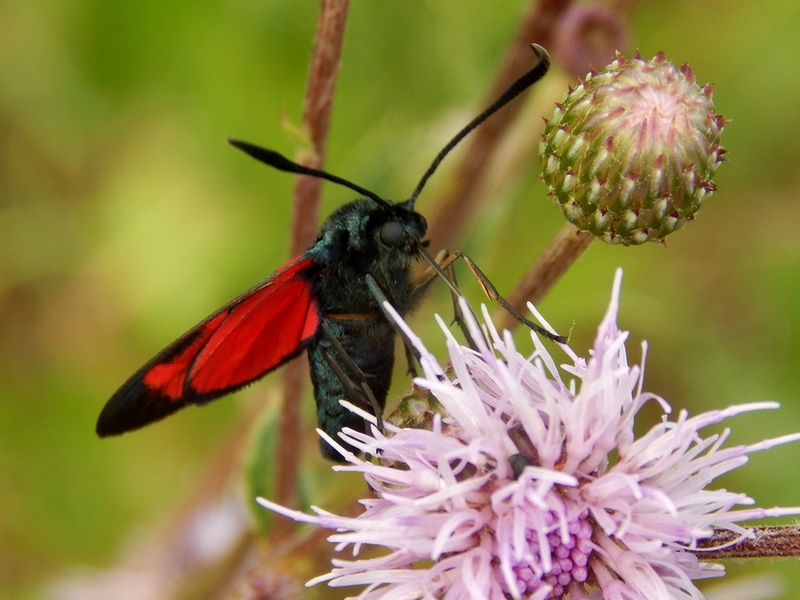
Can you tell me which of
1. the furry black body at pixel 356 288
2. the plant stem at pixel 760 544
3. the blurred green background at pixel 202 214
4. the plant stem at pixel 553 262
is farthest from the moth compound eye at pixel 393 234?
the blurred green background at pixel 202 214

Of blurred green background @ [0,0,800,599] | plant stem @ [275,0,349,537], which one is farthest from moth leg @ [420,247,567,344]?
blurred green background @ [0,0,800,599]

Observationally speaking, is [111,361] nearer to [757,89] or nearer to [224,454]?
[224,454]

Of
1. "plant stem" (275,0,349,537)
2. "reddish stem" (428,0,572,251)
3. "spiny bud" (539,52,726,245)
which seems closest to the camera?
"spiny bud" (539,52,726,245)

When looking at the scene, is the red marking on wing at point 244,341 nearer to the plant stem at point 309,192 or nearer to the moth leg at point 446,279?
the moth leg at point 446,279

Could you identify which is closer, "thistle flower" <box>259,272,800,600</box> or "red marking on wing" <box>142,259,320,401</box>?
"thistle flower" <box>259,272,800,600</box>

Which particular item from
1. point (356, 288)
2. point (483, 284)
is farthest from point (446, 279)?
point (356, 288)

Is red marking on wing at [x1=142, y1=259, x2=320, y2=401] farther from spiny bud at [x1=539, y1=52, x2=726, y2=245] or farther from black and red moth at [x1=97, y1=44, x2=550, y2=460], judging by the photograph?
spiny bud at [x1=539, y1=52, x2=726, y2=245]

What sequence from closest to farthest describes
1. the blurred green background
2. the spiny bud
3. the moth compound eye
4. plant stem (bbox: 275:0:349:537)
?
the spiny bud → the moth compound eye → plant stem (bbox: 275:0:349:537) → the blurred green background
